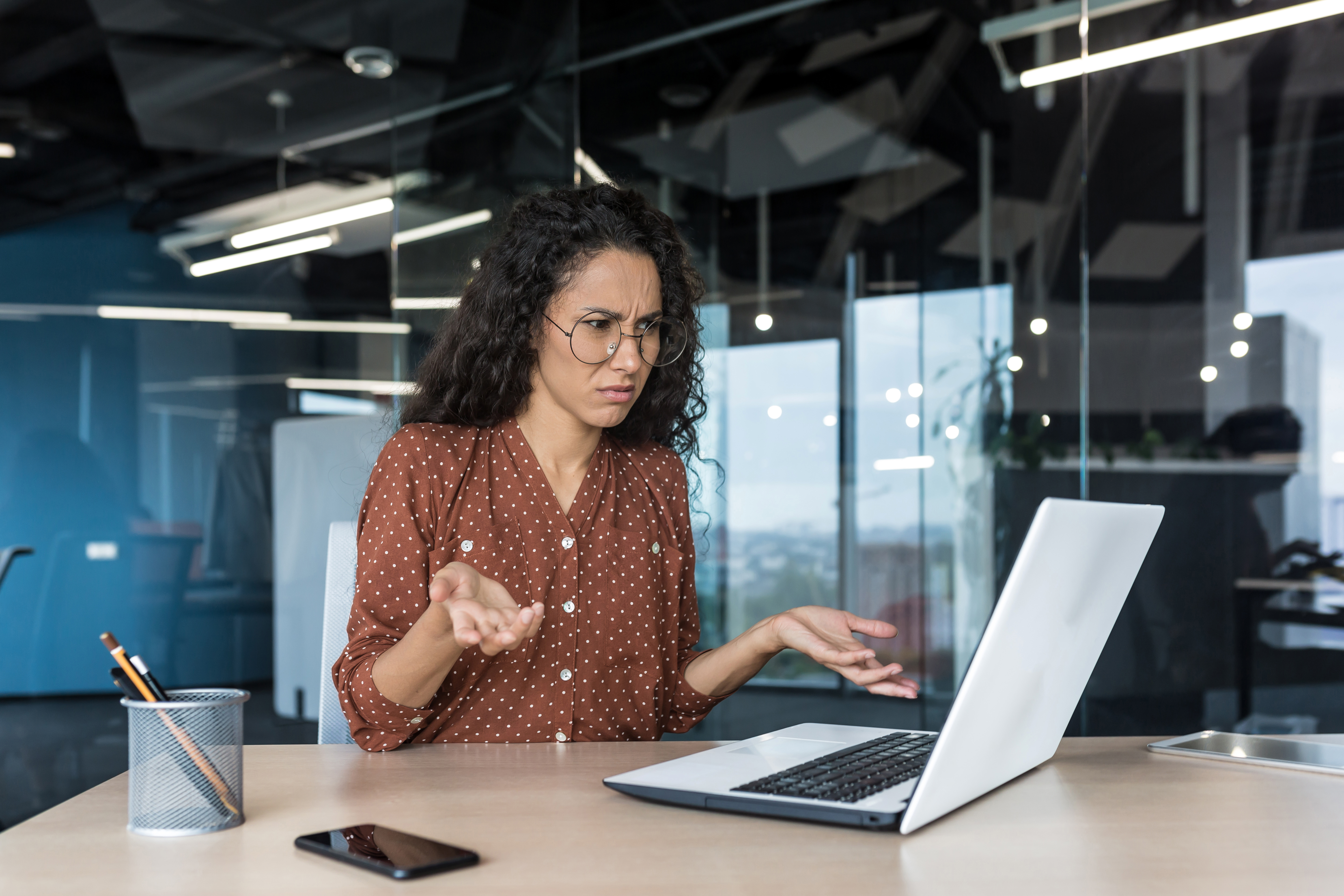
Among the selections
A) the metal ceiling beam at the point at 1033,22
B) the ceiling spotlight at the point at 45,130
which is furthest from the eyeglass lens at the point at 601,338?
the ceiling spotlight at the point at 45,130

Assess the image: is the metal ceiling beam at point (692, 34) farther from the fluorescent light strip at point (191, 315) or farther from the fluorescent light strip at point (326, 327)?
the fluorescent light strip at point (191, 315)

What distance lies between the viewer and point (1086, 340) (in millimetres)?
3354

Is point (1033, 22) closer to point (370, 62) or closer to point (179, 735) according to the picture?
point (370, 62)

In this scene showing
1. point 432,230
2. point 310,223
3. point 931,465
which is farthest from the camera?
point 310,223

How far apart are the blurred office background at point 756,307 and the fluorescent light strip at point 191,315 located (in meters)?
0.01

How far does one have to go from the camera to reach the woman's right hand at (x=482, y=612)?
0.88 m

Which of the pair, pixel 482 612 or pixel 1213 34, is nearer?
pixel 482 612

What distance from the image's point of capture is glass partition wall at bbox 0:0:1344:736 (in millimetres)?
3227

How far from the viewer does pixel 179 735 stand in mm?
803

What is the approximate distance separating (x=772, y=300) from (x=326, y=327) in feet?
6.34

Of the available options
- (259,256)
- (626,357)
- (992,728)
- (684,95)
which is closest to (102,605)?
(259,256)

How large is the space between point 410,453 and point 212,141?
3570 millimetres

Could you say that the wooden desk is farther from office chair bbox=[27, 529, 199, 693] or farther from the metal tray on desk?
office chair bbox=[27, 529, 199, 693]

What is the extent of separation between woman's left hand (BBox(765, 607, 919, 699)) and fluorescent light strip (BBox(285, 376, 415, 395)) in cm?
334
